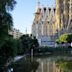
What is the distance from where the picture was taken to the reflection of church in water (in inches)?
4539

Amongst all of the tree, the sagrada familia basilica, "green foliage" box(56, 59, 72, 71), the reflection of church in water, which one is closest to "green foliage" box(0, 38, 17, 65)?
the tree

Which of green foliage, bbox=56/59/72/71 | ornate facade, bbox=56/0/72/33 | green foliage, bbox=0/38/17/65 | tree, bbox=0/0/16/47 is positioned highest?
ornate facade, bbox=56/0/72/33

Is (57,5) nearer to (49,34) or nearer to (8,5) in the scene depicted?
(49,34)

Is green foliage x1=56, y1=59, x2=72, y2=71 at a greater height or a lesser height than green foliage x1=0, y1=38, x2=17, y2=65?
lesser

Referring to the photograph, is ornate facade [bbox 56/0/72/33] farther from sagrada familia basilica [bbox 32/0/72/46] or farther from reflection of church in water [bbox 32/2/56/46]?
reflection of church in water [bbox 32/2/56/46]

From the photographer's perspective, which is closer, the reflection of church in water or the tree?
the tree

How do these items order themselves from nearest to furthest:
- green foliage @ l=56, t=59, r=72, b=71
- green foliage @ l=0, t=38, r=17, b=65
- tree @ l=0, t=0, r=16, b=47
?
tree @ l=0, t=0, r=16, b=47 → green foliage @ l=0, t=38, r=17, b=65 → green foliage @ l=56, t=59, r=72, b=71

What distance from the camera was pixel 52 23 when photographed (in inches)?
4899

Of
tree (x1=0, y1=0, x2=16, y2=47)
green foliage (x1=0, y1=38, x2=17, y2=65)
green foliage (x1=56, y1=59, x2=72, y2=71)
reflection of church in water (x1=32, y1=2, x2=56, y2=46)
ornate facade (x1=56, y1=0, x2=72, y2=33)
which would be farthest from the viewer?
reflection of church in water (x1=32, y1=2, x2=56, y2=46)

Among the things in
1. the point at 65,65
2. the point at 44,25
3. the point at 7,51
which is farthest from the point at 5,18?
the point at 44,25

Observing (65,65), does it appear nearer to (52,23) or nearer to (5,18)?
(5,18)

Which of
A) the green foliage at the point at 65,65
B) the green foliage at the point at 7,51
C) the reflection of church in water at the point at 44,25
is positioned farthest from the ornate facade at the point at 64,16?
the green foliage at the point at 7,51

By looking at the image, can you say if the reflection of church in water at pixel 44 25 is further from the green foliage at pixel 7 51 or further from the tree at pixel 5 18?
the tree at pixel 5 18

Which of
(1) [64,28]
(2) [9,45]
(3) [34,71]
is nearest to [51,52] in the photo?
(1) [64,28]
